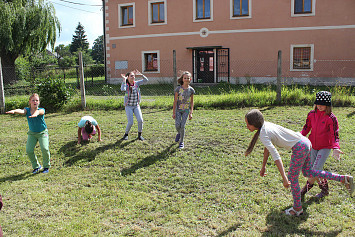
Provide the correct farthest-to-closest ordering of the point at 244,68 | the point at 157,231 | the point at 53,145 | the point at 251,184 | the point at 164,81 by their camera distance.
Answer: the point at 164,81 → the point at 244,68 → the point at 53,145 → the point at 251,184 → the point at 157,231

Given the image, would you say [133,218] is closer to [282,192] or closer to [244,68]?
[282,192]

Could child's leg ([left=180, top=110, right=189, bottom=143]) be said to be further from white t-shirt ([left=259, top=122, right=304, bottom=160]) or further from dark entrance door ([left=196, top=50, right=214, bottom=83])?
dark entrance door ([left=196, top=50, right=214, bottom=83])

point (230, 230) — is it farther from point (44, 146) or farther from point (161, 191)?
point (44, 146)

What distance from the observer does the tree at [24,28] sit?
1750cm

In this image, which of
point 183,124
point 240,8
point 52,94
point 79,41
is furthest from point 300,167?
point 79,41

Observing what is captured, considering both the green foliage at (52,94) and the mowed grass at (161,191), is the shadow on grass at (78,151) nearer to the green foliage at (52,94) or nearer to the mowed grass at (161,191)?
the mowed grass at (161,191)

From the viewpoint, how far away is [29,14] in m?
18.5

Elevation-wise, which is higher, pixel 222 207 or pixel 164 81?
pixel 164 81

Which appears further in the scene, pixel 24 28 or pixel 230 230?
pixel 24 28

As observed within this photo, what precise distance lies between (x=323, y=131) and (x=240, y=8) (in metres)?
17.8

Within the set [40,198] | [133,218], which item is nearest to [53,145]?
[40,198]

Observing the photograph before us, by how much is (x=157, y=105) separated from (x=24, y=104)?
4.83 metres

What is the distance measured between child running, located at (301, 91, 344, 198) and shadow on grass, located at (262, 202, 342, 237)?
0.70 meters

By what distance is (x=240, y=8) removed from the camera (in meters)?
20.1
